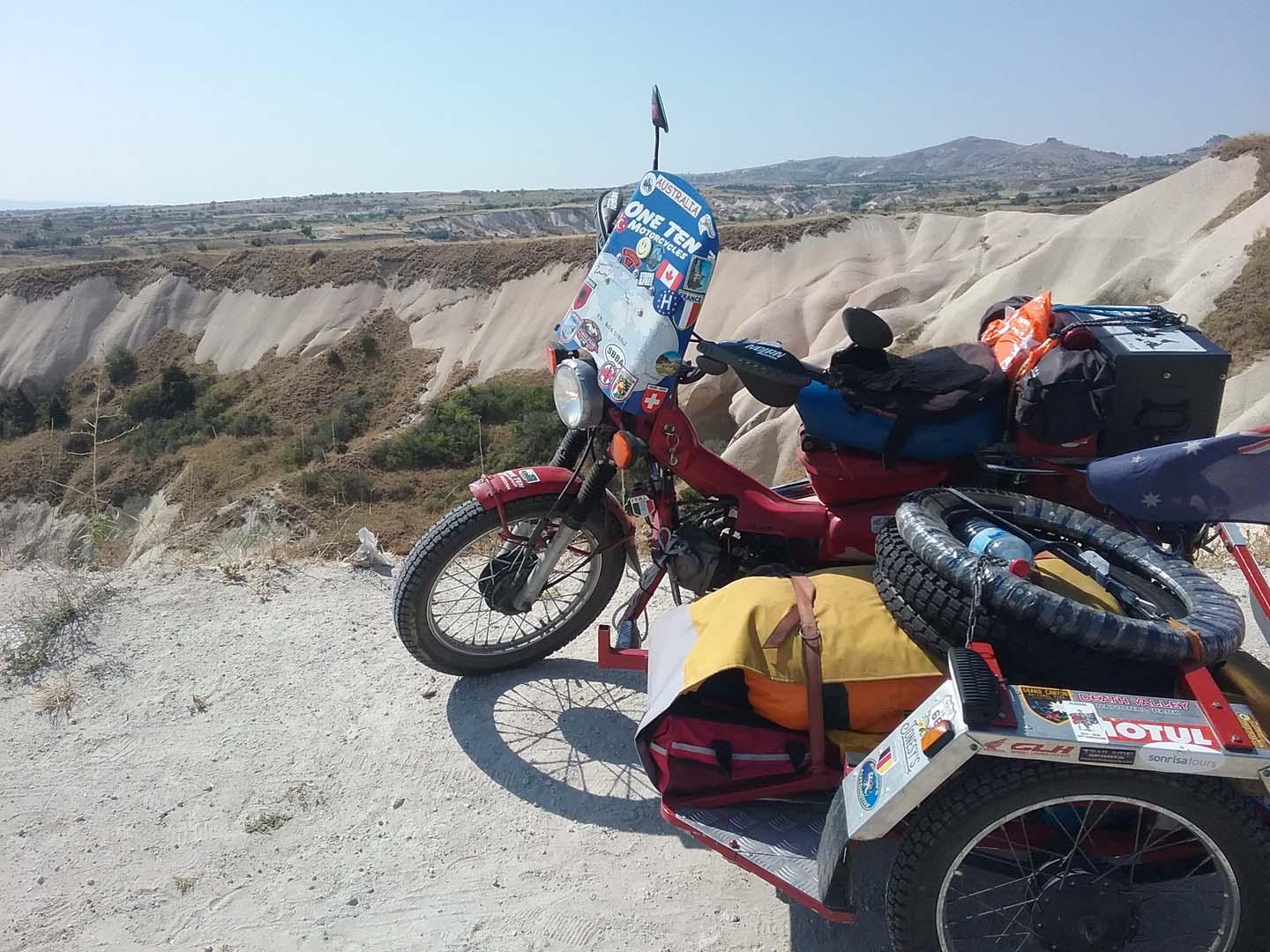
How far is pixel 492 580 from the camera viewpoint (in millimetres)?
3789

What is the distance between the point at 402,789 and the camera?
3.28 metres

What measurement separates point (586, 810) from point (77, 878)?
1.77 metres

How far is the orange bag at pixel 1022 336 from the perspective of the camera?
133 inches

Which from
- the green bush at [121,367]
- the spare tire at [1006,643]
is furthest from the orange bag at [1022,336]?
the green bush at [121,367]

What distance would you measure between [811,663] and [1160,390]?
1.80 meters

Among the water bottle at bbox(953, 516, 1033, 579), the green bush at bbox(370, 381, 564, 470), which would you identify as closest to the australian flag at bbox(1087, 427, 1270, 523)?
the water bottle at bbox(953, 516, 1033, 579)

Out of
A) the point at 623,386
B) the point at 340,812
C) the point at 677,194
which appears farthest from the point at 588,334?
the point at 340,812

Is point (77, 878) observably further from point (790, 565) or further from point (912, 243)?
point (912, 243)

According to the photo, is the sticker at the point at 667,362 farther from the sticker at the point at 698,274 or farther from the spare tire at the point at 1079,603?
the spare tire at the point at 1079,603

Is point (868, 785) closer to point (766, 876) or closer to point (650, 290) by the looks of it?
point (766, 876)

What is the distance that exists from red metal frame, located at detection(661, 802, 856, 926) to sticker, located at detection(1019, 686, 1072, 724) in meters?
0.79

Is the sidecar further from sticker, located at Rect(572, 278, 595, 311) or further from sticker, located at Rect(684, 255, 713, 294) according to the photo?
sticker, located at Rect(572, 278, 595, 311)

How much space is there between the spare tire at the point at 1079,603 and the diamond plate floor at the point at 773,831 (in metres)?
0.91

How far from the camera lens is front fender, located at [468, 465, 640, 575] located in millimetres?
3576
